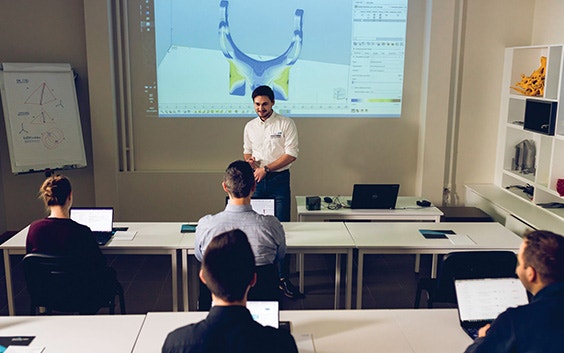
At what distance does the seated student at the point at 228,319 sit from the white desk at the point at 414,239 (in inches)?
85.1

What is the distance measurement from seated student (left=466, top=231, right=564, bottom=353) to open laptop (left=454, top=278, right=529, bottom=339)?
0.56 meters

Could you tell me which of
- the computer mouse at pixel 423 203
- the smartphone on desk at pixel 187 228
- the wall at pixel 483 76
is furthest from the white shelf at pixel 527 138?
the smartphone on desk at pixel 187 228

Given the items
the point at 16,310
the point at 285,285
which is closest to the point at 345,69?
the point at 285,285

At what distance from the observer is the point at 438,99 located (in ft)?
19.9

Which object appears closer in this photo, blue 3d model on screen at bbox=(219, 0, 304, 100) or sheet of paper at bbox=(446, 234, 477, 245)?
sheet of paper at bbox=(446, 234, 477, 245)

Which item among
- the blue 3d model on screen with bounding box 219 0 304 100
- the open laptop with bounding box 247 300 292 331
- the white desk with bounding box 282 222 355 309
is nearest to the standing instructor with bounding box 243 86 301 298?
the white desk with bounding box 282 222 355 309

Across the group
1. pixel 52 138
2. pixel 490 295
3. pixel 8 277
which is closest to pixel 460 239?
pixel 490 295

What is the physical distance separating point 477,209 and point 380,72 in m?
1.77

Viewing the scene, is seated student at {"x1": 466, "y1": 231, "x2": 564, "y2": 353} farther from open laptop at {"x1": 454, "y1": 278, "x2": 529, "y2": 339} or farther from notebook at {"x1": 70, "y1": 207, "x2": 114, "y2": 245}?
notebook at {"x1": 70, "y1": 207, "x2": 114, "y2": 245}

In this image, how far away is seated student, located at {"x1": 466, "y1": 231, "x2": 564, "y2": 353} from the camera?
1.89m

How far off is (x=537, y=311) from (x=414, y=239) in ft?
6.94

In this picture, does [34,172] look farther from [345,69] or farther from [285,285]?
[345,69]

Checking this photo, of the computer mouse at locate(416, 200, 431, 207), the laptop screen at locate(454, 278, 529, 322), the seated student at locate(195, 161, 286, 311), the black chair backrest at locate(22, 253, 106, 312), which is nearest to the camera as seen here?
the laptop screen at locate(454, 278, 529, 322)

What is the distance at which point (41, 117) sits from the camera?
5.68 meters
